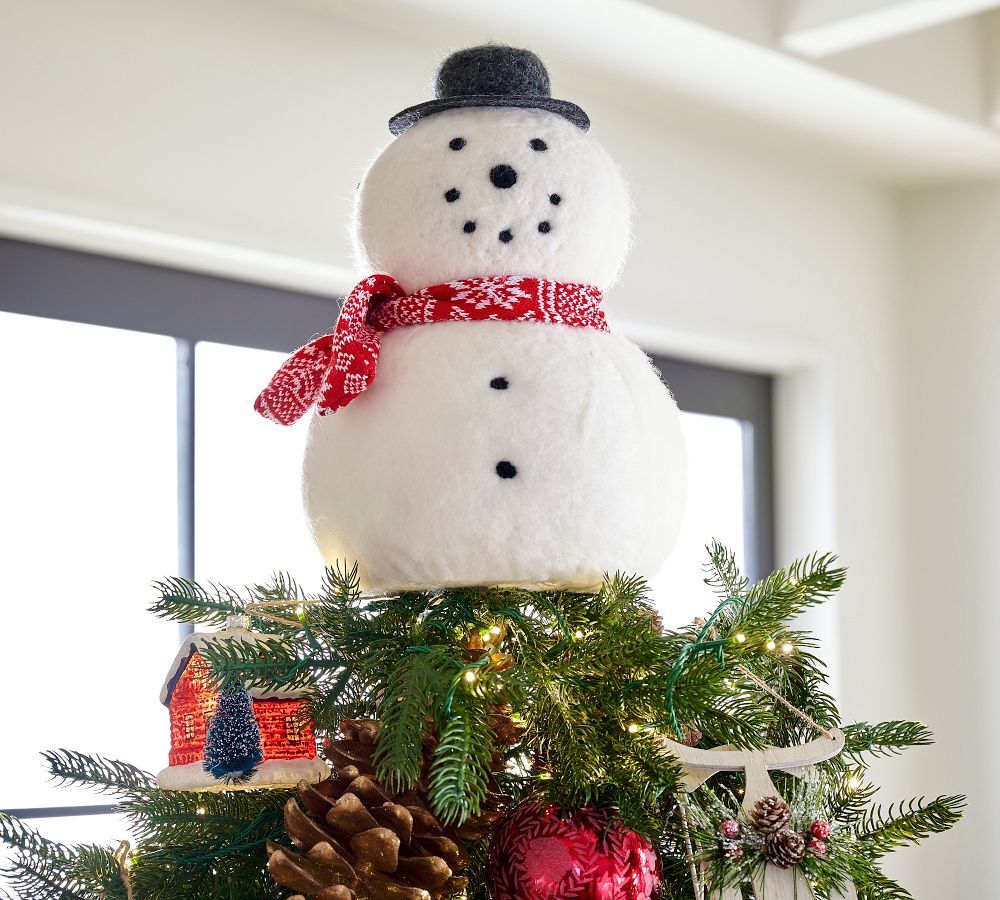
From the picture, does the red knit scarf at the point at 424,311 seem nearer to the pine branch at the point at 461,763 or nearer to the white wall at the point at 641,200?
the pine branch at the point at 461,763

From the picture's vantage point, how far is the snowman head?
0.64 metres

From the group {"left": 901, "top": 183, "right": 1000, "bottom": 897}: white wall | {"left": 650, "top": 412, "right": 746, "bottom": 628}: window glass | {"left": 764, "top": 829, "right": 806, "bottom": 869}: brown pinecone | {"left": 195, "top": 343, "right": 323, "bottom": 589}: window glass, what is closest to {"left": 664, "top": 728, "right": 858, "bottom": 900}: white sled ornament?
{"left": 764, "top": 829, "right": 806, "bottom": 869}: brown pinecone

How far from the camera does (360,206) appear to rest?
687 millimetres

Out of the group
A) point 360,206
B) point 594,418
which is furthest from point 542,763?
point 360,206

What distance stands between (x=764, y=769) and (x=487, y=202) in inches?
12.5

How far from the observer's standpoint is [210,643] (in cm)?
63

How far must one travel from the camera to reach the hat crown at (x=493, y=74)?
678 mm

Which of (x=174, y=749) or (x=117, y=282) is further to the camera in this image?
(x=117, y=282)

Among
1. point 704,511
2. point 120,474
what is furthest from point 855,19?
point 120,474

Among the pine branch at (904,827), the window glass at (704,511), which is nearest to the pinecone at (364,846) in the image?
the pine branch at (904,827)

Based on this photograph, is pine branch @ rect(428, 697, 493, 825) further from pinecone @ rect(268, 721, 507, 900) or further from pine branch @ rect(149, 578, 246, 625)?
pine branch @ rect(149, 578, 246, 625)

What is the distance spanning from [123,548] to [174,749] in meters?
0.90

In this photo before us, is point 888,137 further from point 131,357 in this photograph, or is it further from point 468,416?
point 468,416

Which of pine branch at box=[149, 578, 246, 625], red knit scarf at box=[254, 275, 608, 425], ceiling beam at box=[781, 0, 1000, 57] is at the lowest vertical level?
pine branch at box=[149, 578, 246, 625]
